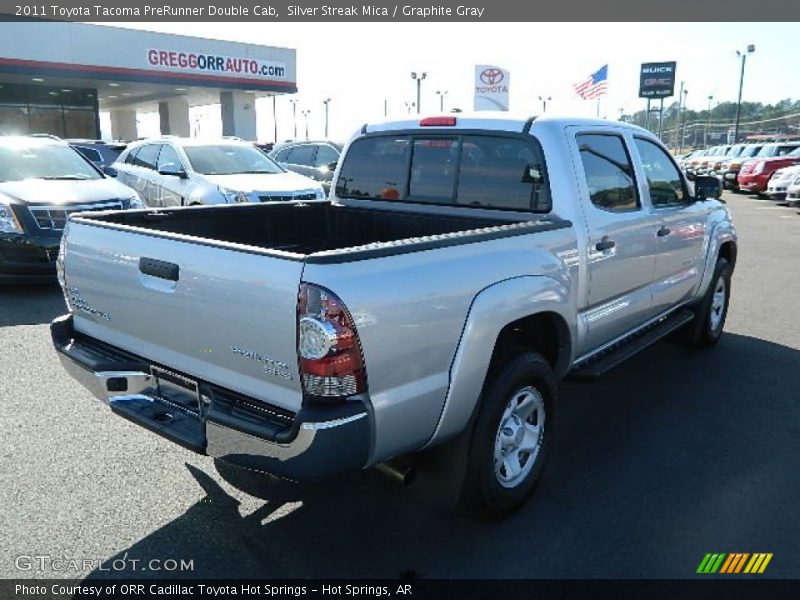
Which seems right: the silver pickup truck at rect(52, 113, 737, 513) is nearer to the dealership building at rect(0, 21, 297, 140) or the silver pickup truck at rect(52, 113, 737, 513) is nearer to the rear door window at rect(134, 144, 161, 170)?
the rear door window at rect(134, 144, 161, 170)

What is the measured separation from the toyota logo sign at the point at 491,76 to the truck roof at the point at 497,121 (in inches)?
1616

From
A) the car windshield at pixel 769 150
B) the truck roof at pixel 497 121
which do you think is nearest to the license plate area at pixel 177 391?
the truck roof at pixel 497 121

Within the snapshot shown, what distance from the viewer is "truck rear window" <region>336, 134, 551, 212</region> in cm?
383

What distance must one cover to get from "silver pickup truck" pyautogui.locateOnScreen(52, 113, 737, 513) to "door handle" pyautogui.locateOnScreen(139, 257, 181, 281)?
1cm

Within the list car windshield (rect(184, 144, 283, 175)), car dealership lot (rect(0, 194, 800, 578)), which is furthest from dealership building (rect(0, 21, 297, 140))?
car dealership lot (rect(0, 194, 800, 578))

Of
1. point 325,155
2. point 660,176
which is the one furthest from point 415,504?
point 325,155

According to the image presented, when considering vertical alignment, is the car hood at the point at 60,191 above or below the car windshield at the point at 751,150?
below

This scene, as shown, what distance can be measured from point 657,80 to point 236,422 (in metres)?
60.7

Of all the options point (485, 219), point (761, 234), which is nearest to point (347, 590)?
point (485, 219)

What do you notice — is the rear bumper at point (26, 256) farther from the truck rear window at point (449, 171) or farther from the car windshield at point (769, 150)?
the car windshield at point (769, 150)

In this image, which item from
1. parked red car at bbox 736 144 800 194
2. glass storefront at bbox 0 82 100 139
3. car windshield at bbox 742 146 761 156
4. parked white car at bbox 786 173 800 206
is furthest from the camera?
glass storefront at bbox 0 82 100 139

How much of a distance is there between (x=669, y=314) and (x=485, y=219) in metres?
2.22

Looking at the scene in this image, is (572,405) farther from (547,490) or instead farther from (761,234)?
(761,234)

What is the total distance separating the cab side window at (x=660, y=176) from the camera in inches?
183
